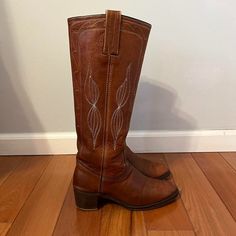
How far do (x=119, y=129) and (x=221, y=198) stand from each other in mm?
398

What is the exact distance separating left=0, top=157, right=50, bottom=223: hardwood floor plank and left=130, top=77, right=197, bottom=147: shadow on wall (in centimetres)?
44

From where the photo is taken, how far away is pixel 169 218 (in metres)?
0.76

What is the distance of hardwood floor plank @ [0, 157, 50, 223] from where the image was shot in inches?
31.8

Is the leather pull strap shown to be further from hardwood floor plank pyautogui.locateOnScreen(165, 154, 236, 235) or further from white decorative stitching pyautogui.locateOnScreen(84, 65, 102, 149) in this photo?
hardwood floor plank pyautogui.locateOnScreen(165, 154, 236, 235)

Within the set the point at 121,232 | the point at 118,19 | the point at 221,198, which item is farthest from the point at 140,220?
the point at 118,19

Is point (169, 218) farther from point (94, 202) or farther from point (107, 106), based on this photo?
point (107, 106)

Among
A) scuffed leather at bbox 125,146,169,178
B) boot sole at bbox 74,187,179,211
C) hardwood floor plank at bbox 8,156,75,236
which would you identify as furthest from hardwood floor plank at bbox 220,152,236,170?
hardwood floor plank at bbox 8,156,75,236

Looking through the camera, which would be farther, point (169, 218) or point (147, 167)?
point (147, 167)

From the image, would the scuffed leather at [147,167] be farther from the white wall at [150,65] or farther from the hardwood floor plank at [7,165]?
the hardwood floor plank at [7,165]

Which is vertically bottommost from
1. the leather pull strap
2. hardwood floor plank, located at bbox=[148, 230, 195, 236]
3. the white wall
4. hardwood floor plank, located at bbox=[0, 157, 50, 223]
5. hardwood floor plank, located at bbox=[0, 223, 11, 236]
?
hardwood floor plank, located at bbox=[0, 157, 50, 223]

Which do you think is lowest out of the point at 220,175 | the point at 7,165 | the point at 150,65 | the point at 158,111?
the point at 7,165

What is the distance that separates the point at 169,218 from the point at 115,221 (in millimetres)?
149

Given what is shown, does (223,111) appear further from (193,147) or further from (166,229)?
(166,229)

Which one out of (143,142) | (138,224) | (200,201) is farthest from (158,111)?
(138,224)
